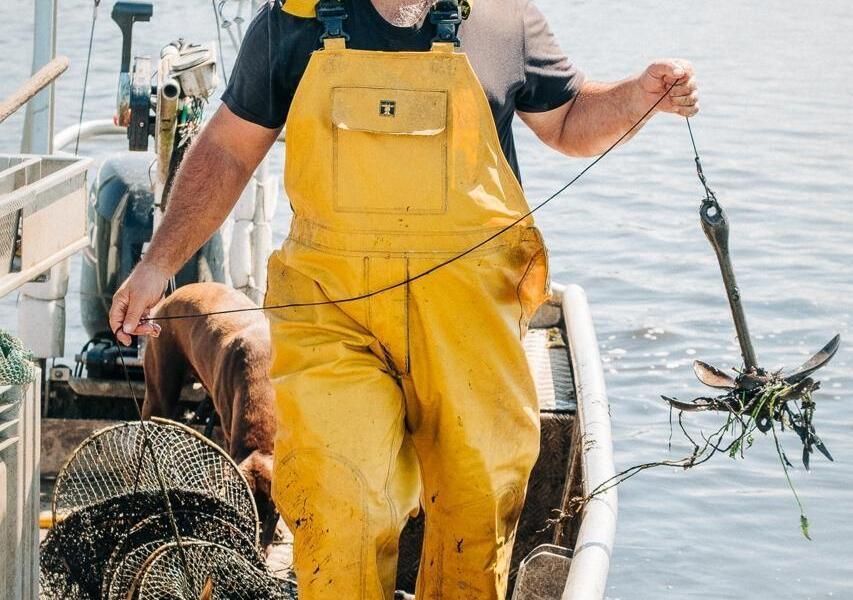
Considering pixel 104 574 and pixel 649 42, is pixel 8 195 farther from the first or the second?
pixel 649 42

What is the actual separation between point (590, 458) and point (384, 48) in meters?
1.64

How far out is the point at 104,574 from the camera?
445 cm

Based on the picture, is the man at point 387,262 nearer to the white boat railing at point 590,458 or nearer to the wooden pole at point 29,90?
the white boat railing at point 590,458

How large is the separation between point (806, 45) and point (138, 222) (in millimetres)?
15406

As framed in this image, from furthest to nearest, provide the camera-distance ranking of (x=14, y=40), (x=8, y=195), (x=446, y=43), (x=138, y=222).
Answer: (x=14, y=40) < (x=138, y=222) < (x=8, y=195) < (x=446, y=43)

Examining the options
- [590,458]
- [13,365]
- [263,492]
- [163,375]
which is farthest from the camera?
[163,375]

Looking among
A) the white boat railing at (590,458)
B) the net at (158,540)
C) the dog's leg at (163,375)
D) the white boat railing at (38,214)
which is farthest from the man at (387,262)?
the dog's leg at (163,375)

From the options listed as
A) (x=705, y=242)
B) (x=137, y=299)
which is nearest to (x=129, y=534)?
(x=137, y=299)

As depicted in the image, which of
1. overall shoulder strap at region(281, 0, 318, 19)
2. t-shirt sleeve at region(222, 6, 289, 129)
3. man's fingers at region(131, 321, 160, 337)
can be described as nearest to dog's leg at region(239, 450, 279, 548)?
man's fingers at region(131, 321, 160, 337)

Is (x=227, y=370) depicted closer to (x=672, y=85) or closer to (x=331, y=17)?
(x=331, y=17)

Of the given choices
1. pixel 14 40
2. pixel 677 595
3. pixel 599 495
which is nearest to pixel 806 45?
pixel 14 40

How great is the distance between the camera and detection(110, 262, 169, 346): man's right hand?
388 centimetres

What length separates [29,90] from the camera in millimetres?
4324

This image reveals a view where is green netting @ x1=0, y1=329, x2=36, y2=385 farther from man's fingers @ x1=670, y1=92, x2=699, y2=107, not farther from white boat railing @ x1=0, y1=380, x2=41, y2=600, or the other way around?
man's fingers @ x1=670, y1=92, x2=699, y2=107
